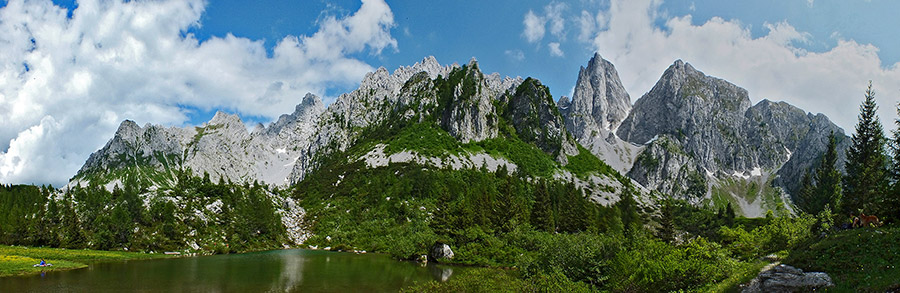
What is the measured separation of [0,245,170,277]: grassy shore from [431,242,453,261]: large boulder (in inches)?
1766

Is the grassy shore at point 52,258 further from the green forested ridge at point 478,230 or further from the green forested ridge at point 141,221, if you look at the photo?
the green forested ridge at point 478,230

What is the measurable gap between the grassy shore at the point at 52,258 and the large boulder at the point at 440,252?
44.8m

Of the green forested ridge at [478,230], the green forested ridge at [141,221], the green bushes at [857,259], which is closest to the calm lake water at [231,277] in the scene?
the green forested ridge at [478,230]

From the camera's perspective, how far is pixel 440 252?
7131 cm

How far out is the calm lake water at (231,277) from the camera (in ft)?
133

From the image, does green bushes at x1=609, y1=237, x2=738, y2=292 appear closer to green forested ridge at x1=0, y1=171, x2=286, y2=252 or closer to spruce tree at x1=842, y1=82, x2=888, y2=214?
spruce tree at x1=842, y1=82, x2=888, y2=214

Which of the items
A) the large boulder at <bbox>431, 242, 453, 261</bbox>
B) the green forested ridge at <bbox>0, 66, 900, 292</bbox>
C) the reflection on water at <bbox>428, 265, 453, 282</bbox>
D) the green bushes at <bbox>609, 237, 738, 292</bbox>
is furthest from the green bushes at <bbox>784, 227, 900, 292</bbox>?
the large boulder at <bbox>431, 242, 453, 261</bbox>

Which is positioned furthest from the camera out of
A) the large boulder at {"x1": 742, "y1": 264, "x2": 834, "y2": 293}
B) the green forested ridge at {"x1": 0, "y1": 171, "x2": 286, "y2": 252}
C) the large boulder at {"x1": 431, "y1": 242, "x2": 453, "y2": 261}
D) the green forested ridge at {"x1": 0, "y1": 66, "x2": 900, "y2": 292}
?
the green forested ridge at {"x1": 0, "y1": 171, "x2": 286, "y2": 252}

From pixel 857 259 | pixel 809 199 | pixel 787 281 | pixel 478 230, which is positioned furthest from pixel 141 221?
pixel 809 199

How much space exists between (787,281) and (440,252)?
2093 inches

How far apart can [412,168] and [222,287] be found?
112 m

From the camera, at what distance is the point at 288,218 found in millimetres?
124562

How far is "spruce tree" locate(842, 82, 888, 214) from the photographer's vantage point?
56500 millimetres

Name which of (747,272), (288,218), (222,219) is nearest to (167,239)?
(222,219)
